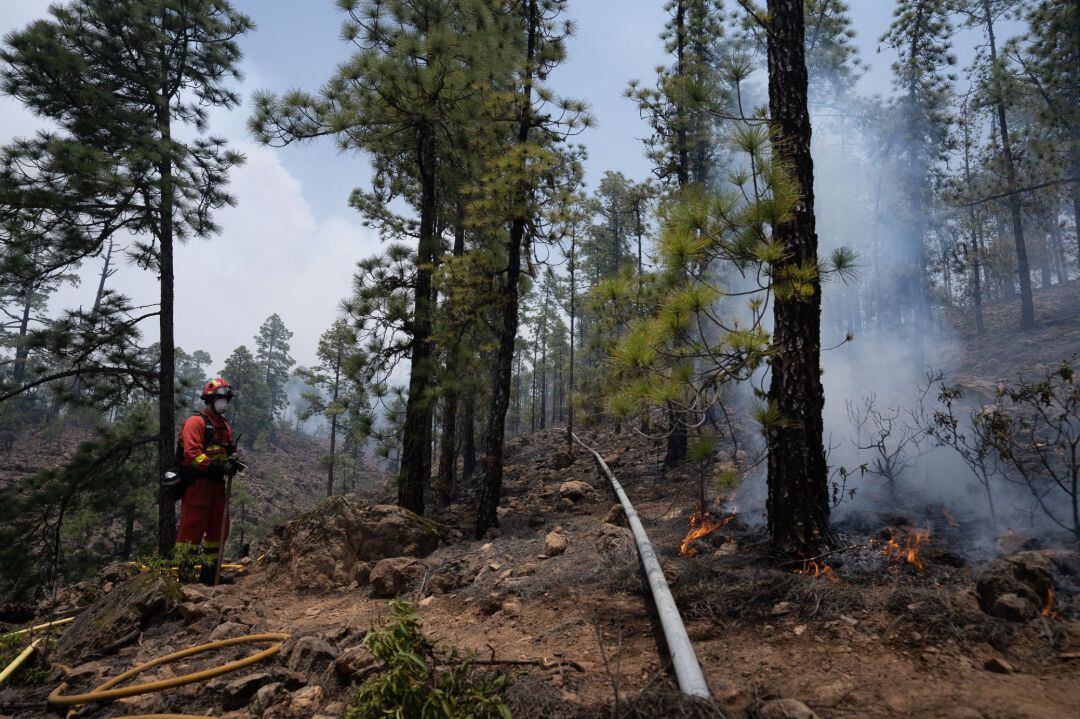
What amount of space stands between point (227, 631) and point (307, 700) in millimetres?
1591

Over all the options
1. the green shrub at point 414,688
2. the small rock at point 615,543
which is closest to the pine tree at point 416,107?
the small rock at point 615,543

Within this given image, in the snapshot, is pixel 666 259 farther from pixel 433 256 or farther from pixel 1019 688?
pixel 433 256

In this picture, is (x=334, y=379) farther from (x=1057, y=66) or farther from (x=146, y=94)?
(x=1057, y=66)

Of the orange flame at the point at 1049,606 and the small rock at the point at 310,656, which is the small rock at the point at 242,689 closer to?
the small rock at the point at 310,656

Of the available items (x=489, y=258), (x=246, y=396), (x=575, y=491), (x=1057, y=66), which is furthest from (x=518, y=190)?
(x=246, y=396)

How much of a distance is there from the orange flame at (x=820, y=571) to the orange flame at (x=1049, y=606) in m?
0.95

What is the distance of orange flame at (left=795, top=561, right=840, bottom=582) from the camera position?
315cm

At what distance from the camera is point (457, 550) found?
5.59 meters

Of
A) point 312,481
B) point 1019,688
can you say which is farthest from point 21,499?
point 312,481

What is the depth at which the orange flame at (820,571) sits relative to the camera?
124 inches

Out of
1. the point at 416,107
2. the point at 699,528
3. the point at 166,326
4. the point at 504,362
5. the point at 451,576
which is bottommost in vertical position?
the point at 451,576

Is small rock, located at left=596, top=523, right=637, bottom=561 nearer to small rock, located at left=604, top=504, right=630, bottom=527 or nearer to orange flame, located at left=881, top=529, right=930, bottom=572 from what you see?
small rock, located at left=604, top=504, right=630, bottom=527

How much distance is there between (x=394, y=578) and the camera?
14.7 feet

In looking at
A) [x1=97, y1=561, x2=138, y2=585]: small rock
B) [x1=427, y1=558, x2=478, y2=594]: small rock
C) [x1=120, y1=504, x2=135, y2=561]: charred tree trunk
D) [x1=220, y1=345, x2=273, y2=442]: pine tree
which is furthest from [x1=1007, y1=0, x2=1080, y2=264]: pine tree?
[x1=220, y1=345, x2=273, y2=442]: pine tree
